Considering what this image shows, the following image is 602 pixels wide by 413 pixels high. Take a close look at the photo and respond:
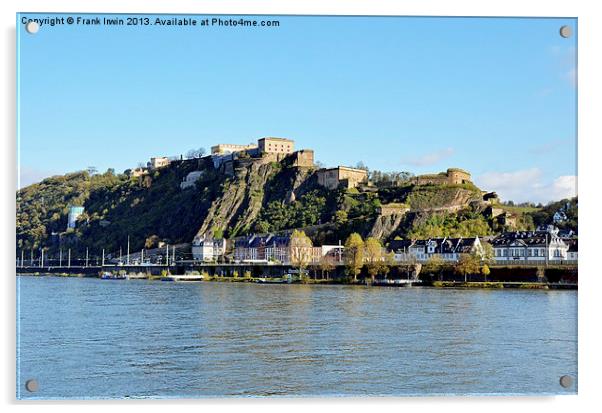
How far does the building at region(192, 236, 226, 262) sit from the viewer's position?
39.1 metres

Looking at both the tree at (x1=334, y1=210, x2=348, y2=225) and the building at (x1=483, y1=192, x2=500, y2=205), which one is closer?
the building at (x1=483, y1=192, x2=500, y2=205)

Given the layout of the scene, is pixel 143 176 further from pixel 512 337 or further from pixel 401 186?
pixel 512 337

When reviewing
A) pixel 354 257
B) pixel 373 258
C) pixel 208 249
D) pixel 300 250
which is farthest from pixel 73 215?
pixel 208 249

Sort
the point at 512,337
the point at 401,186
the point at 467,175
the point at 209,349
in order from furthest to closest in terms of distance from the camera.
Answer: the point at 401,186
the point at 467,175
the point at 512,337
the point at 209,349

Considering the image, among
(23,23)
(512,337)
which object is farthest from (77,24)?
(512,337)

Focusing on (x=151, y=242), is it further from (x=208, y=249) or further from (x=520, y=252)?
(x=520, y=252)

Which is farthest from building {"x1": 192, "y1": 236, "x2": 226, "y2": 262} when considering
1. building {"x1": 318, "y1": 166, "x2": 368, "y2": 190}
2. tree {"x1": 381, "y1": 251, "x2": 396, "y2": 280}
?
tree {"x1": 381, "y1": 251, "x2": 396, "y2": 280}

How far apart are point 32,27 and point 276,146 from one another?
37529mm

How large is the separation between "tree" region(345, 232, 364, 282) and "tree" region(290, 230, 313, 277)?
6.68ft

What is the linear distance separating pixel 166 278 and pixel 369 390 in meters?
28.2

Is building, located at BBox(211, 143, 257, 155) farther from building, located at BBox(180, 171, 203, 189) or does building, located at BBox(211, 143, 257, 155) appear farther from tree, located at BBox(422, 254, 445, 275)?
tree, located at BBox(422, 254, 445, 275)

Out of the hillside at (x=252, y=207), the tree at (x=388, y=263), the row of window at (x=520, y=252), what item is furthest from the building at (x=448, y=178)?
the row of window at (x=520, y=252)

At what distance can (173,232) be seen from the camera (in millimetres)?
39250

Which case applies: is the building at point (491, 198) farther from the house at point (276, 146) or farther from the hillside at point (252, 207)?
the house at point (276, 146)
